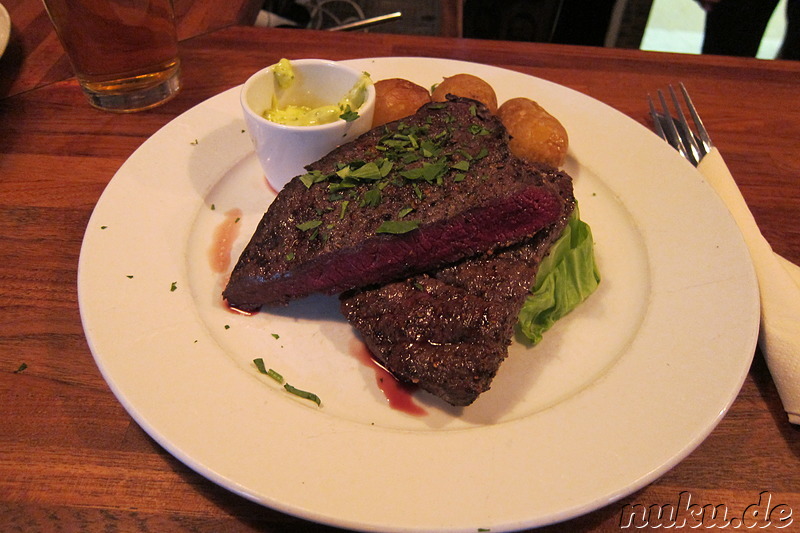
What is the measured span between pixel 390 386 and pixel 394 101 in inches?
65.8

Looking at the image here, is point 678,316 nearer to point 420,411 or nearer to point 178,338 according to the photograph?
point 420,411

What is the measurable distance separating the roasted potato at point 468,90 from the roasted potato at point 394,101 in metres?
0.14

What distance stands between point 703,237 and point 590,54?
7.39ft

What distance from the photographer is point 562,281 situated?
2371 millimetres

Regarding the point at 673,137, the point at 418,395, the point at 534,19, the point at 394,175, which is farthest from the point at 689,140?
the point at 534,19

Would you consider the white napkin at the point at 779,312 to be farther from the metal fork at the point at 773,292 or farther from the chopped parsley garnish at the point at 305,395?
the chopped parsley garnish at the point at 305,395

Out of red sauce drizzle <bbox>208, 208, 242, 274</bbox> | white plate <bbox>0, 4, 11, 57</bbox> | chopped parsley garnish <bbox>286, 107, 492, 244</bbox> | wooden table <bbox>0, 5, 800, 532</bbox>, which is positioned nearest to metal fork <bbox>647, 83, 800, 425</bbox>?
wooden table <bbox>0, 5, 800, 532</bbox>

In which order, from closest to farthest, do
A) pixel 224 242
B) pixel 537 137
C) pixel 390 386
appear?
pixel 390 386
pixel 224 242
pixel 537 137

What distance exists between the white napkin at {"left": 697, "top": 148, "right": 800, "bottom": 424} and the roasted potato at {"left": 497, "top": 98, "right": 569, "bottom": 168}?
90 cm

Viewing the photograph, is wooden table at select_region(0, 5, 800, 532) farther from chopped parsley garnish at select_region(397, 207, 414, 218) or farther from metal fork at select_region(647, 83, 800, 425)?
chopped parsley garnish at select_region(397, 207, 414, 218)

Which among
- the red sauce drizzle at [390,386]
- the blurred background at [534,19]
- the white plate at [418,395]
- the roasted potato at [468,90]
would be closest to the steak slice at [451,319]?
the red sauce drizzle at [390,386]

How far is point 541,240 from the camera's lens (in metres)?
2.36

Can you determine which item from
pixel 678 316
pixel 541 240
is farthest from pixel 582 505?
pixel 541 240

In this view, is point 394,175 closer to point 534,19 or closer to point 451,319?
point 451,319
